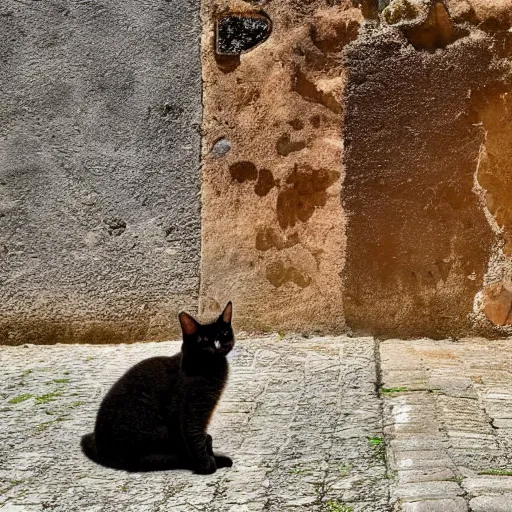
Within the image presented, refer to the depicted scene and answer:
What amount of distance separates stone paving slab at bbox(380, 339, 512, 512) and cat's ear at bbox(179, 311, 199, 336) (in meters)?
0.79

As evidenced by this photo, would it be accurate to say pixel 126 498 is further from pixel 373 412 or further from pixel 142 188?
pixel 142 188

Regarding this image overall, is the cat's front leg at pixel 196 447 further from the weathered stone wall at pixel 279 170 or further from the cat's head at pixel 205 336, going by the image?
the weathered stone wall at pixel 279 170

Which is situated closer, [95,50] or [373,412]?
[373,412]

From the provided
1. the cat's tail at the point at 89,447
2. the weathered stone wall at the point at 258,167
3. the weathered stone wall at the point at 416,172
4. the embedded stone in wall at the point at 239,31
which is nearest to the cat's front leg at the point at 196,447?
the cat's tail at the point at 89,447

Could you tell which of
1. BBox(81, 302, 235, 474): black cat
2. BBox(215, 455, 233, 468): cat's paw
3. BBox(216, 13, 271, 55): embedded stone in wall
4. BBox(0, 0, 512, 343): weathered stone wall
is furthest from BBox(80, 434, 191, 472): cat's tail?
BBox(216, 13, 271, 55): embedded stone in wall

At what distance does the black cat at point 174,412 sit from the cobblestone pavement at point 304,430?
0.06 meters

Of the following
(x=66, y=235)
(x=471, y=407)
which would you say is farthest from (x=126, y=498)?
(x=66, y=235)

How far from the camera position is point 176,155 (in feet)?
15.1

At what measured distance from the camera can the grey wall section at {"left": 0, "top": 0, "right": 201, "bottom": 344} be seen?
15.1 feet

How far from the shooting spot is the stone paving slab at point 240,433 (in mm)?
2666

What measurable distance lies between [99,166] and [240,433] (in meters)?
1.91

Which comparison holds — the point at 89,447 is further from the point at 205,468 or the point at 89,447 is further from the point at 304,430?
the point at 304,430

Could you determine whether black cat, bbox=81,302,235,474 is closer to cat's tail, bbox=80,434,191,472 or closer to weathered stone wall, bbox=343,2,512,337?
cat's tail, bbox=80,434,191,472

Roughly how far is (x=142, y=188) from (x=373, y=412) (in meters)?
1.87
